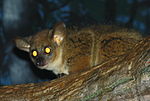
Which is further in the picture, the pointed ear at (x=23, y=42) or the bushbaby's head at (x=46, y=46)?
the pointed ear at (x=23, y=42)

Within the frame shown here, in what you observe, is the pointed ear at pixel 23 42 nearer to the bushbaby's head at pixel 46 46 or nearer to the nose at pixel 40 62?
the bushbaby's head at pixel 46 46

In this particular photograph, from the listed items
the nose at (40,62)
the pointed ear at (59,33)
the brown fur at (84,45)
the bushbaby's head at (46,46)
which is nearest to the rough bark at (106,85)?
the brown fur at (84,45)

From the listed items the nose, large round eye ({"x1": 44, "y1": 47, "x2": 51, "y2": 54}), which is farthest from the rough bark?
large round eye ({"x1": 44, "y1": 47, "x2": 51, "y2": 54})

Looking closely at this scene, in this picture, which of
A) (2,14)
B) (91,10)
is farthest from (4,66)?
(91,10)

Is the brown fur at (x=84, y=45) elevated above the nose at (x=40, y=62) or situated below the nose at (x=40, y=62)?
above

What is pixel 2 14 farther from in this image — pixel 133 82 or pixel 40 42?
pixel 133 82

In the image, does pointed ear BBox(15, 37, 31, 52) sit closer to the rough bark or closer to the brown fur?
the brown fur

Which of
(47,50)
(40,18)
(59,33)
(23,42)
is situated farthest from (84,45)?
(40,18)
